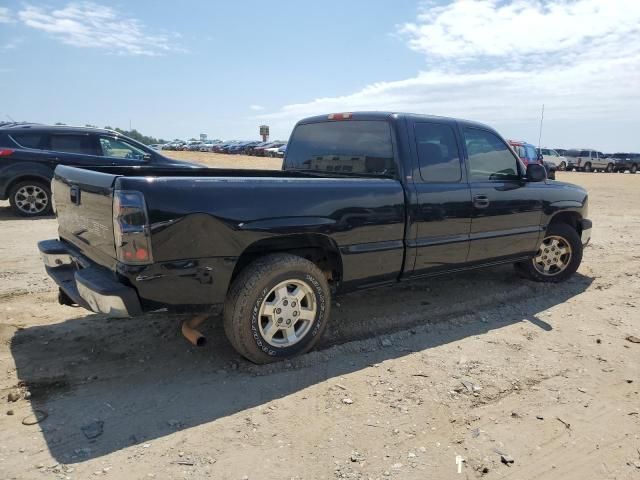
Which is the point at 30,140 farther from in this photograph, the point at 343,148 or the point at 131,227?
the point at 131,227

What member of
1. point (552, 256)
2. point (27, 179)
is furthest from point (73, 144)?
point (552, 256)

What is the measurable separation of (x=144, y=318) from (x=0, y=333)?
1.08 metres

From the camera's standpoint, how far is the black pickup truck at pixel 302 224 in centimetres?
296

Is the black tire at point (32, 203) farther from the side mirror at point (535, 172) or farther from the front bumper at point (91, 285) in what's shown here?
the side mirror at point (535, 172)

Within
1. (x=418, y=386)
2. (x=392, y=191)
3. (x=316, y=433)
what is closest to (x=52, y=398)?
(x=316, y=433)

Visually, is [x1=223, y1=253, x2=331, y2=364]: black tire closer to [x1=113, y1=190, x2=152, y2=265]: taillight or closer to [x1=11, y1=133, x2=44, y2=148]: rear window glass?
[x1=113, y1=190, x2=152, y2=265]: taillight

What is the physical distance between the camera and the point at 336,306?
190 inches

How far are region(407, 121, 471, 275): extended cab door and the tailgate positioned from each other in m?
2.34

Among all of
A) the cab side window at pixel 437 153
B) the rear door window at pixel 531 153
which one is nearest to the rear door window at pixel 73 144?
the cab side window at pixel 437 153

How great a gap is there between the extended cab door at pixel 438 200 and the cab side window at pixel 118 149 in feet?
22.4

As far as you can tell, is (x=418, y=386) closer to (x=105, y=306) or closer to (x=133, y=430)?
(x=133, y=430)

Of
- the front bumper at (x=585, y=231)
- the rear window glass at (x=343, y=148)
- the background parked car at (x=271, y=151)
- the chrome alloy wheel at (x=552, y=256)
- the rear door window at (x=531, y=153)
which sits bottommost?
the chrome alloy wheel at (x=552, y=256)

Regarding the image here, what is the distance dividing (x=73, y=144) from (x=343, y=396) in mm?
8377

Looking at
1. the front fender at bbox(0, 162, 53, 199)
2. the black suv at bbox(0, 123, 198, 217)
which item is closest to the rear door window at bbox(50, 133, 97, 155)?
the black suv at bbox(0, 123, 198, 217)
